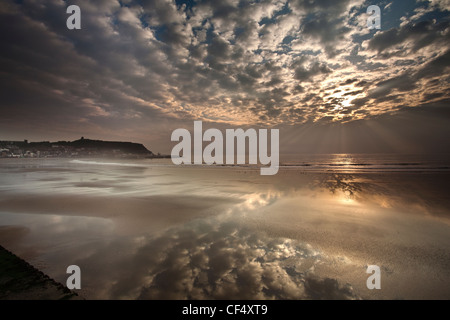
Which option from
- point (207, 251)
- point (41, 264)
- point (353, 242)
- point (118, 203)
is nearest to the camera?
point (41, 264)

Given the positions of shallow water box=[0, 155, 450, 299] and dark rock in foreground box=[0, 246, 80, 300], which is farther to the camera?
shallow water box=[0, 155, 450, 299]

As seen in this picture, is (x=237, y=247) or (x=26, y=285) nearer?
(x=26, y=285)

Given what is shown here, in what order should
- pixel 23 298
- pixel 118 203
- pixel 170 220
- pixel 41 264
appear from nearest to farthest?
pixel 23 298 < pixel 41 264 < pixel 170 220 < pixel 118 203

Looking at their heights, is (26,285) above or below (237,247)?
above

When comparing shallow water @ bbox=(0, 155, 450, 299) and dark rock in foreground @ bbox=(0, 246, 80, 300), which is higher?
dark rock in foreground @ bbox=(0, 246, 80, 300)

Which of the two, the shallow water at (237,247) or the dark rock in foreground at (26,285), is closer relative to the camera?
the dark rock in foreground at (26,285)

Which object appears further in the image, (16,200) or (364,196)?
(364,196)

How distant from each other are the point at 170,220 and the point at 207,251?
3242mm

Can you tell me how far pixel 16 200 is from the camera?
1139cm

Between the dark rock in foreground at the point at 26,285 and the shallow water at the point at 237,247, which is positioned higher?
the dark rock in foreground at the point at 26,285

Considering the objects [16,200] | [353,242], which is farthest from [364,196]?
[16,200]
